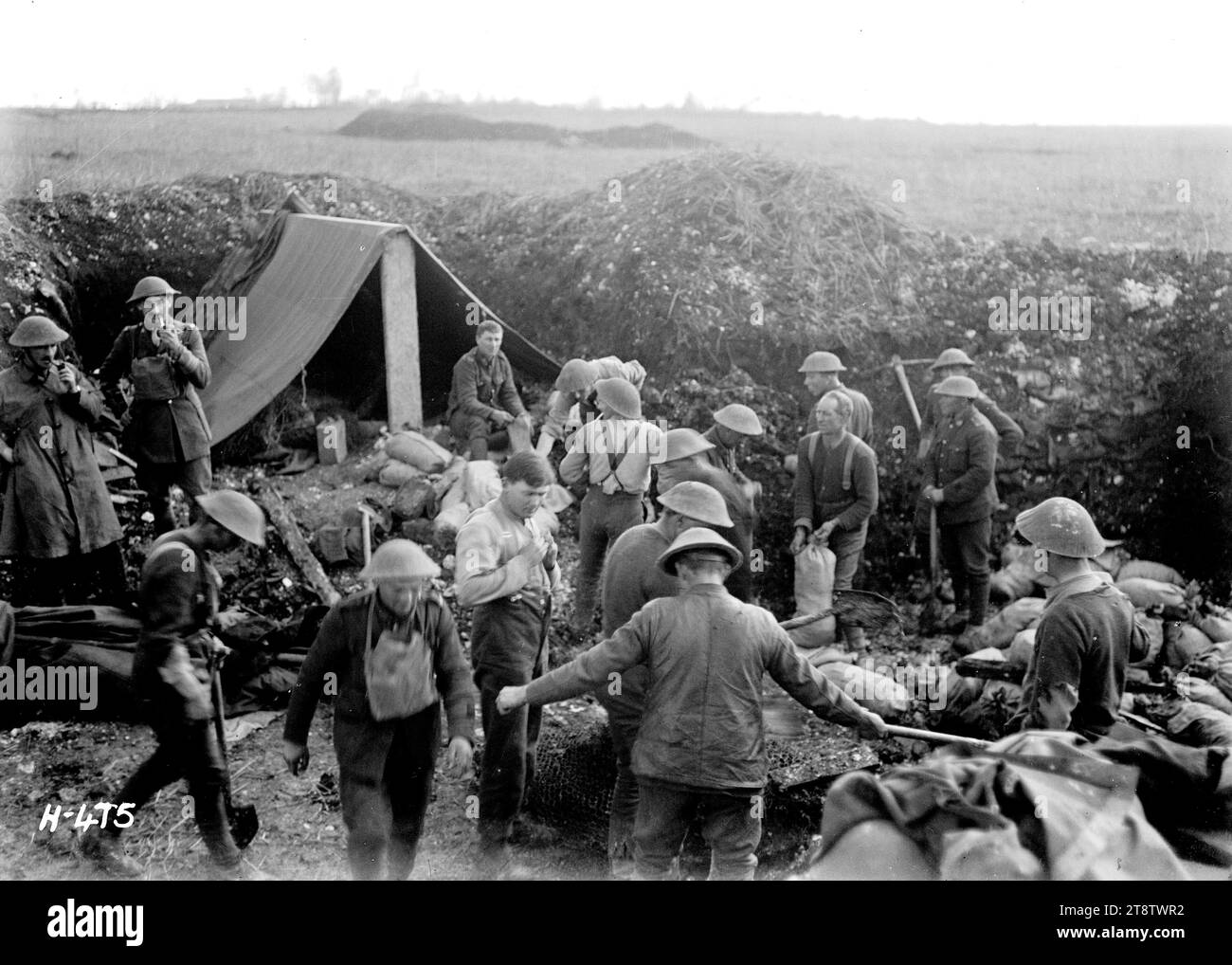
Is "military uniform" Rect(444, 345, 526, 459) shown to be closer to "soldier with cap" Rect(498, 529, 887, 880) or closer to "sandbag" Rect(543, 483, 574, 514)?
"sandbag" Rect(543, 483, 574, 514)

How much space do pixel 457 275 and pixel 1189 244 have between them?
6.05 m

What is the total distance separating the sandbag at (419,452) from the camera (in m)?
8.46

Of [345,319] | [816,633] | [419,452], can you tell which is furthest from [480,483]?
[816,633]

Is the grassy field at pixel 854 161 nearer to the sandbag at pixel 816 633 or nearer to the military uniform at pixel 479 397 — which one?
the military uniform at pixel 479 397

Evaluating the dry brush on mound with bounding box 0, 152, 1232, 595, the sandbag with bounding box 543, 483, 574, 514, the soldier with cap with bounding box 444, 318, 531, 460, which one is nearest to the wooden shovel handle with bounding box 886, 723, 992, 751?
the sandbag with bounding box 543, 483, 574, 514

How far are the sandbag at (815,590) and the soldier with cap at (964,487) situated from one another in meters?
0.84

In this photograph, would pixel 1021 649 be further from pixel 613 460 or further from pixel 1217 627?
pixel 613 460

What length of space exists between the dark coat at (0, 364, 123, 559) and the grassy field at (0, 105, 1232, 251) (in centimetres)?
233

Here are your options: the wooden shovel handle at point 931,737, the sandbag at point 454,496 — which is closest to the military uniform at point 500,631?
the wooden shovel handle at point 931,737

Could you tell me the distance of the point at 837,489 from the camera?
718cm

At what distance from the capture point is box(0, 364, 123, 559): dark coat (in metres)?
6.48
